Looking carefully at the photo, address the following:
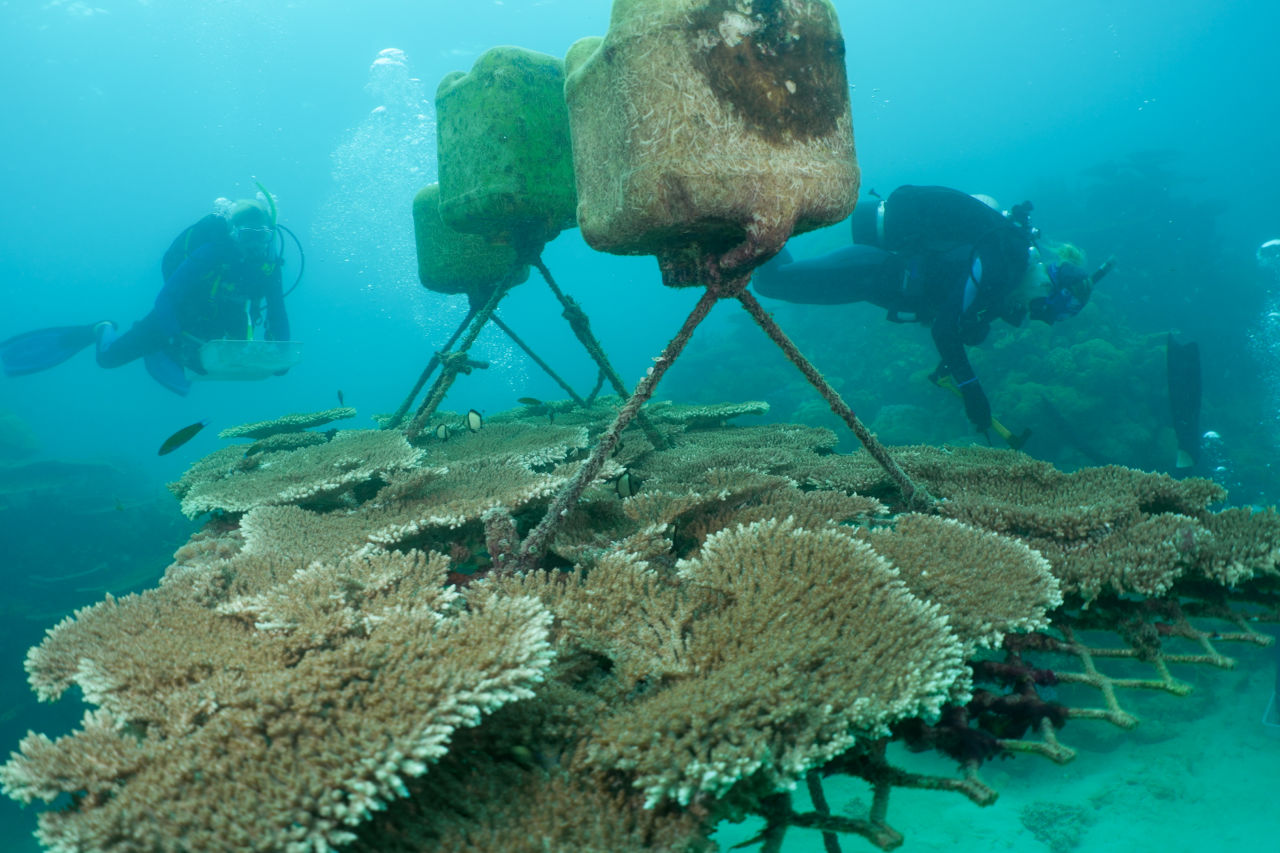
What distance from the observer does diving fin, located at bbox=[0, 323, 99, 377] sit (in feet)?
41.1

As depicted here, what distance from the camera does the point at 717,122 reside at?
2.44 meters

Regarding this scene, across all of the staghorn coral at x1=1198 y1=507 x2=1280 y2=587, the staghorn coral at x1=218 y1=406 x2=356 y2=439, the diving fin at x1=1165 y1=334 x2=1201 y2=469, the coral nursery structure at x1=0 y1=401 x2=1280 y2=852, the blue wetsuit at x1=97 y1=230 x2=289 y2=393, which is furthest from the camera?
the diving fin at x1=1165 y1=334 x2=1201 y2=469

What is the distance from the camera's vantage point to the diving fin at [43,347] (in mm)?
12523

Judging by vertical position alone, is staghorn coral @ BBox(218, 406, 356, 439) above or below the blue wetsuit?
below

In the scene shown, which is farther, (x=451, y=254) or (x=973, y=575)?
(x=451, y=254)

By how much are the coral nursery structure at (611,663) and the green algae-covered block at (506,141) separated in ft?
9.20

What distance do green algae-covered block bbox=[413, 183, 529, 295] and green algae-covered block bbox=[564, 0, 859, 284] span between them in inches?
168

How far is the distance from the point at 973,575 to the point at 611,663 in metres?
1.55

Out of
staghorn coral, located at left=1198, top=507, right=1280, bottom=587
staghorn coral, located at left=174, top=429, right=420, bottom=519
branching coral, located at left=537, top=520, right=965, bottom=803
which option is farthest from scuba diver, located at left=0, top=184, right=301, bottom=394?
staghorn coral, located at left=1198, top=507, right=1280, bottom=587

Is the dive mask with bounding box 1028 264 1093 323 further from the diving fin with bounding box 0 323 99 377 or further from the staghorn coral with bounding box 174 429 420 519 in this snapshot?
the diving fin with bounding box 0 323 99 377

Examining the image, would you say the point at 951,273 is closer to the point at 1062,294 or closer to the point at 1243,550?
the point at 1062,294

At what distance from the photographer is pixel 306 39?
56.7m

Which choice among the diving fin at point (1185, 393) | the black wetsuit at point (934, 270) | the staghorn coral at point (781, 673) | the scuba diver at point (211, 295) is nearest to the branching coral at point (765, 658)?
the staghorn coral at point (781, 673)

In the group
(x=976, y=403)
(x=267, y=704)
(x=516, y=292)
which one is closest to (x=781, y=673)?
(x=267, y=704)
